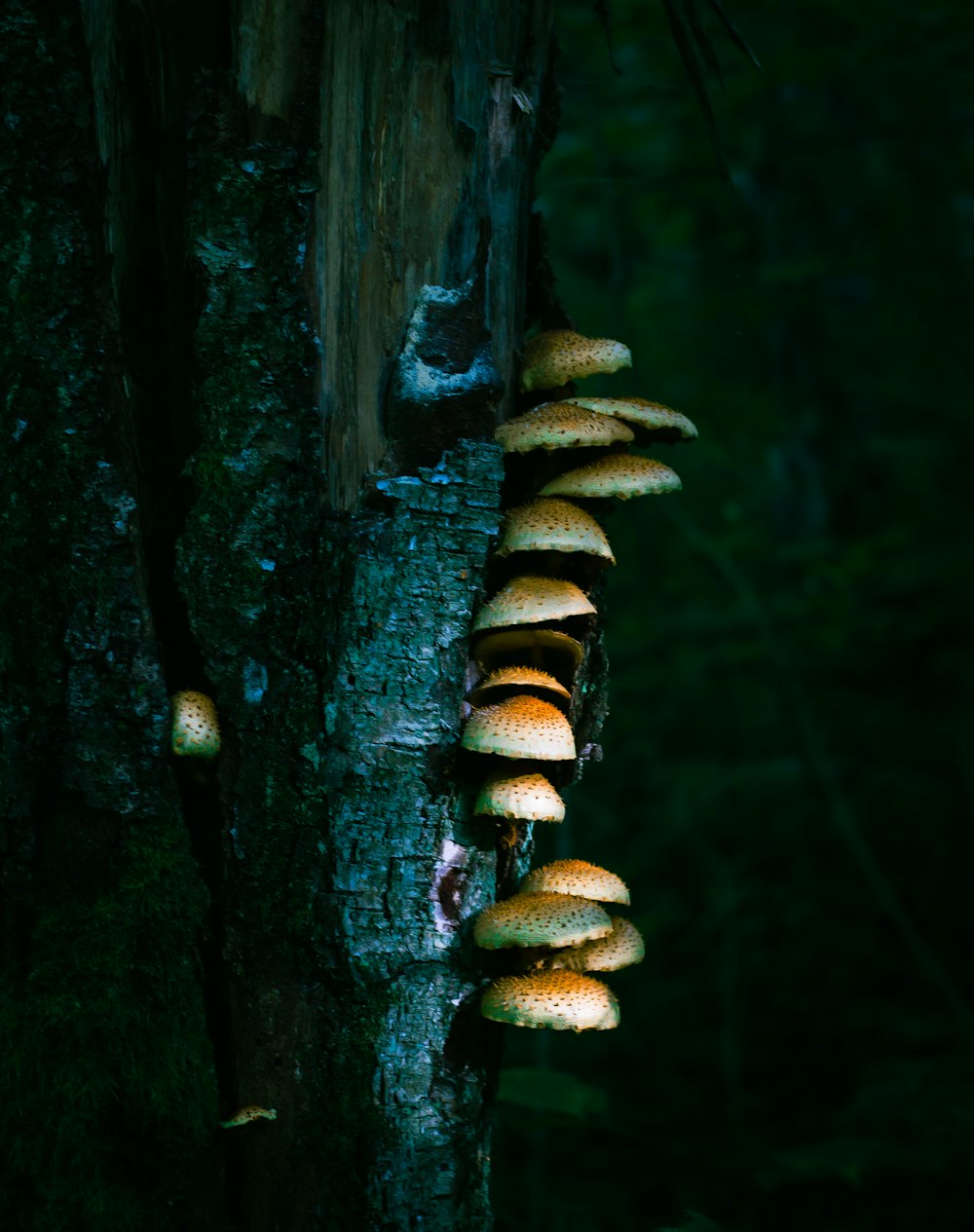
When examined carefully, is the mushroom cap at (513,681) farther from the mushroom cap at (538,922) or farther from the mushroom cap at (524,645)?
the mushroom cap at (538,922)

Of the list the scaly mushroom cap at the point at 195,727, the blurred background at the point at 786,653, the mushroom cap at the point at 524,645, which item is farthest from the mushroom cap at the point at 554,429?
the blurred background at the point at 786,653

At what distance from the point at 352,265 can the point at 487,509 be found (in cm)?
57

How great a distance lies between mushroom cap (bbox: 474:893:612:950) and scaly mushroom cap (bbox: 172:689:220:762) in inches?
26.8

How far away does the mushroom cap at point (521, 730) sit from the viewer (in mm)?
2086

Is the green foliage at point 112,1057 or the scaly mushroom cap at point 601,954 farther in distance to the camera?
the scaly mushroom cap at point 601,954

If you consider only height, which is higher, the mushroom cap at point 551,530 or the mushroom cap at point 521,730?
the mushroom cap at point 551,530

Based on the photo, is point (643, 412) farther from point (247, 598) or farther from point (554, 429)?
point (247, 598)

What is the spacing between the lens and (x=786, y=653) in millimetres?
6613

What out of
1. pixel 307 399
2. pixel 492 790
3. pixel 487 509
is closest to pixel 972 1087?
pixel 492 790

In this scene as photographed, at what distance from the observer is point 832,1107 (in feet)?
19.5

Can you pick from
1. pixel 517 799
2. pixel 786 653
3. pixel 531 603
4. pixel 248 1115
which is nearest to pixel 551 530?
pixel 531 603

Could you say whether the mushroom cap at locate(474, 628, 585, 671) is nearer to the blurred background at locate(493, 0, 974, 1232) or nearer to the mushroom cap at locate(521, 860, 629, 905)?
the mushroom cap at locate(521, 860, 629, 905)

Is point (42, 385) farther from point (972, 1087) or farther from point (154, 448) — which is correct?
point (972, 1087)

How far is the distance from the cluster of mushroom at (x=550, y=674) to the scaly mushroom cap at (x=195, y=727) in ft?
1.68
